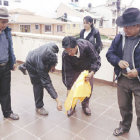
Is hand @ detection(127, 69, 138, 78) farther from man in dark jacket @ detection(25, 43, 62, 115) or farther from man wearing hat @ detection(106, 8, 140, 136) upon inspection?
man in dark jacket @ detection(25, 43, 62, 115)

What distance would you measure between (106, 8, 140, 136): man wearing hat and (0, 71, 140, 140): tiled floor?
550 millimetres

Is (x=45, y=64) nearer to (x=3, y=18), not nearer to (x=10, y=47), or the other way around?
(x=10, y=47)

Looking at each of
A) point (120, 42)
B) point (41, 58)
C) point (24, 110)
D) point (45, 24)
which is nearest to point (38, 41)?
point (24, 110)

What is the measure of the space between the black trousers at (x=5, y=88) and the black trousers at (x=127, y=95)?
1.74 metres

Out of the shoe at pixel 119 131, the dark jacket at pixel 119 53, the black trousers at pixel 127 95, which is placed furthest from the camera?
the shoe at pixel 119 131

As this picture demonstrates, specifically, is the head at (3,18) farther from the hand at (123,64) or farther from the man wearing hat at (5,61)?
the hand at (123,64)

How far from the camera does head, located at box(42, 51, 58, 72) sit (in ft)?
8.52

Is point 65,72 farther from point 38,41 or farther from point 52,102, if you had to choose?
point 38,41

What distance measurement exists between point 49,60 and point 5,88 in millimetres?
1014

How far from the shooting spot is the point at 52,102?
397 cm

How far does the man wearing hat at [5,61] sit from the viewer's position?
2.69m

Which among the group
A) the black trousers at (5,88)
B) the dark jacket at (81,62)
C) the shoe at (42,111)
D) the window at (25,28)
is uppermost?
the window at (25,28)

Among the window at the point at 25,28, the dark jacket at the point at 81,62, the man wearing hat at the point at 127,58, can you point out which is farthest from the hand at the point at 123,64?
the window at the point at 25,28

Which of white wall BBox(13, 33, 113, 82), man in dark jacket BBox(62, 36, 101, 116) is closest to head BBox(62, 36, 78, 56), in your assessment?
man in dark jacket BBox(62, 36, 101, 116)
